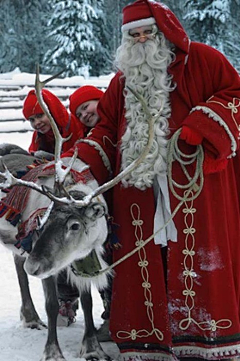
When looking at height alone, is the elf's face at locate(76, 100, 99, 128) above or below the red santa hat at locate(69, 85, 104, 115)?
below

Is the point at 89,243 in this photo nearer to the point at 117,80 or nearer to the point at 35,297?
the point at 117,80

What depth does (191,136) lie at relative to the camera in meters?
3.53

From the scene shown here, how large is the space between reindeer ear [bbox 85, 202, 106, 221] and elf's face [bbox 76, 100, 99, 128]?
131 cm

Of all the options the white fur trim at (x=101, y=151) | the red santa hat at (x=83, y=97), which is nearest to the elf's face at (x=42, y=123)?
the red santa hat at (x=83, y=97)

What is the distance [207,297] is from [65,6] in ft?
66.4

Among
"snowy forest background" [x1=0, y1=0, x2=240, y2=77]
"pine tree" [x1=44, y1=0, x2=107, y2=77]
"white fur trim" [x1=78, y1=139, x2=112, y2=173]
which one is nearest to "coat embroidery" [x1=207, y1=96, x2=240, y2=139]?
"white fur trim" [x1=78, y1=139, x2=112, y2=173]

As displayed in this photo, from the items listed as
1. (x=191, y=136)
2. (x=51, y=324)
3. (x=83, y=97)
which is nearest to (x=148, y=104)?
(x=191, y=136)

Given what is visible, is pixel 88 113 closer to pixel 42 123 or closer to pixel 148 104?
pixel 42 123

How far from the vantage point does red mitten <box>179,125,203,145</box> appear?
3529 mm

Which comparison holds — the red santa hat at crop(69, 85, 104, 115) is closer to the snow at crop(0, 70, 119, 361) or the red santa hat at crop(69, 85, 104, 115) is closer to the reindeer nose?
the snow at crop(0, 70, 119, 361)

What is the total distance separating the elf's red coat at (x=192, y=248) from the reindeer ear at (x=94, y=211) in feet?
1.05

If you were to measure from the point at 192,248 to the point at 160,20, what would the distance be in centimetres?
141

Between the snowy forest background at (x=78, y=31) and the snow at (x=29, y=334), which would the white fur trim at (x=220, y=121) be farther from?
the snowy forest background at (x=78, y=31)

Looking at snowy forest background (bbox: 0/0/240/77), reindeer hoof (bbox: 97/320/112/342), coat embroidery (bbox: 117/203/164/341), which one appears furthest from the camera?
snowy forest background (bbox: 0/0/240/77)
